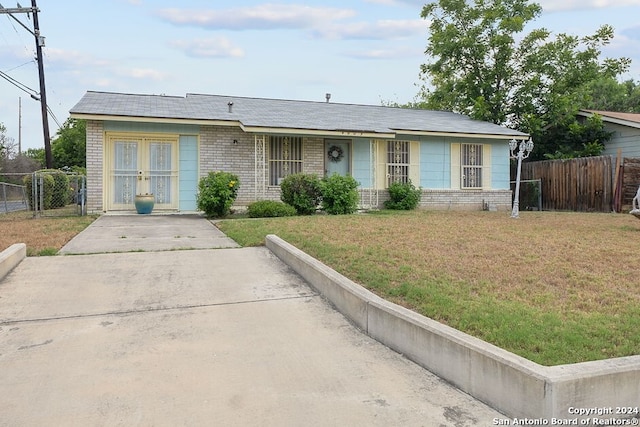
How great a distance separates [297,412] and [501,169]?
17.2 meters

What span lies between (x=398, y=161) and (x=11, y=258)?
13.0 m

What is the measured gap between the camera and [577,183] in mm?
17203

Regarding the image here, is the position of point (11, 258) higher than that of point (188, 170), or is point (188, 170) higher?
point (188, 170)

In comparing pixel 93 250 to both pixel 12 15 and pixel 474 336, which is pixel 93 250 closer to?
pixel 474 336

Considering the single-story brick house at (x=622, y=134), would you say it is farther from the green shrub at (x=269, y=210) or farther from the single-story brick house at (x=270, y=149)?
the green shrub at (x=269, y=210)

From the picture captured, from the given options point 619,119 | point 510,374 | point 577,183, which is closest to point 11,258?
point 510,374

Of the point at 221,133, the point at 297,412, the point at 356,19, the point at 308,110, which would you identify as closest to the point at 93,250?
the point at 297,412

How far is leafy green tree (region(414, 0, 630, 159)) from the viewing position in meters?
22.8

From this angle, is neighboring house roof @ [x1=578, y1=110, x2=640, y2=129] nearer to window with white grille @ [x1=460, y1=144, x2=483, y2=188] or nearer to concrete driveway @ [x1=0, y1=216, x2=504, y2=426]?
window with white grille @ [x1=460, y1=144, x2=483, y2=188]

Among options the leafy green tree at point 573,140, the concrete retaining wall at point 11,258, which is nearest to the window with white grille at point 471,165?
the leafy green tree at point 573,140

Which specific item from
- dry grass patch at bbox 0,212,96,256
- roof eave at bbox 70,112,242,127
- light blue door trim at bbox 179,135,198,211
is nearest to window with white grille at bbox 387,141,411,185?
roof eave at bbox 70,112,242,127

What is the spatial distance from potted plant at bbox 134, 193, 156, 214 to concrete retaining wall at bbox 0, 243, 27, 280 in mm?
6852

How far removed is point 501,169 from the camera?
18375 millimetres

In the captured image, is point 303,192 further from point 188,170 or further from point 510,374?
point 510,374
